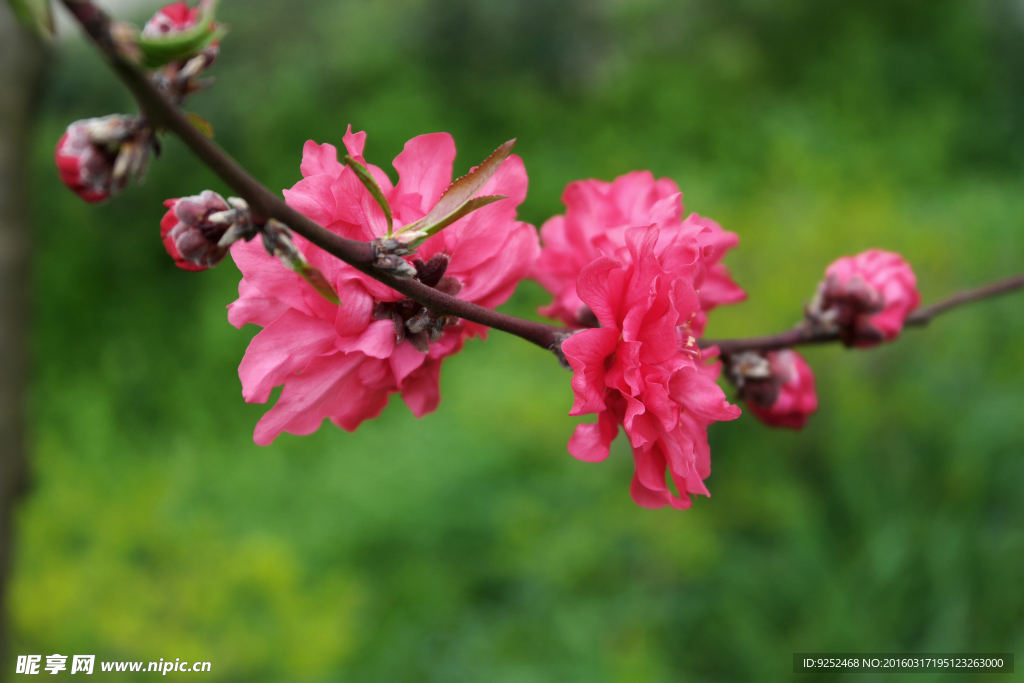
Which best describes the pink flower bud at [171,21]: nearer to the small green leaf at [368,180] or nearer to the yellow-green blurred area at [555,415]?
the small green leaf at [368,180]

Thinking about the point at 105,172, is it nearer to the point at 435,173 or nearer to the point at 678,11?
the point at 435,173

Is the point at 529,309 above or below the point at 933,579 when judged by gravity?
above

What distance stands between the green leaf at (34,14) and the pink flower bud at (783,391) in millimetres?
517

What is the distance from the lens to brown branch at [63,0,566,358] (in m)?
0.26

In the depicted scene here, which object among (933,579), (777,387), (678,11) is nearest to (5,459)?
(777,387)

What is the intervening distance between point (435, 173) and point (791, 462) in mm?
1497

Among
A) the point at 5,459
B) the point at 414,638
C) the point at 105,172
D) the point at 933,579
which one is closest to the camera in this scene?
the point at 105,172

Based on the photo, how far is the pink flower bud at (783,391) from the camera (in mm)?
610

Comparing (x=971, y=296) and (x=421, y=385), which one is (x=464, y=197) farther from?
(x=971, y=296)

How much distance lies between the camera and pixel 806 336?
65cm

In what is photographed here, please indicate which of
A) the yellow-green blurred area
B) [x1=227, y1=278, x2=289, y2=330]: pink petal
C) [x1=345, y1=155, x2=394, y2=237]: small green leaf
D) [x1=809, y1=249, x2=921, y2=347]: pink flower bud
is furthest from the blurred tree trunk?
[x1=809, y1=249, x2=921, y2=347]: pink flower bud

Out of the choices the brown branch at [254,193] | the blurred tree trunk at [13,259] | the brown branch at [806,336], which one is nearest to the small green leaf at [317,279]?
the brown branch at [254,193]

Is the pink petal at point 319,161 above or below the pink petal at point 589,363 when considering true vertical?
above

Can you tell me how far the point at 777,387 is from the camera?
61 centimetres
